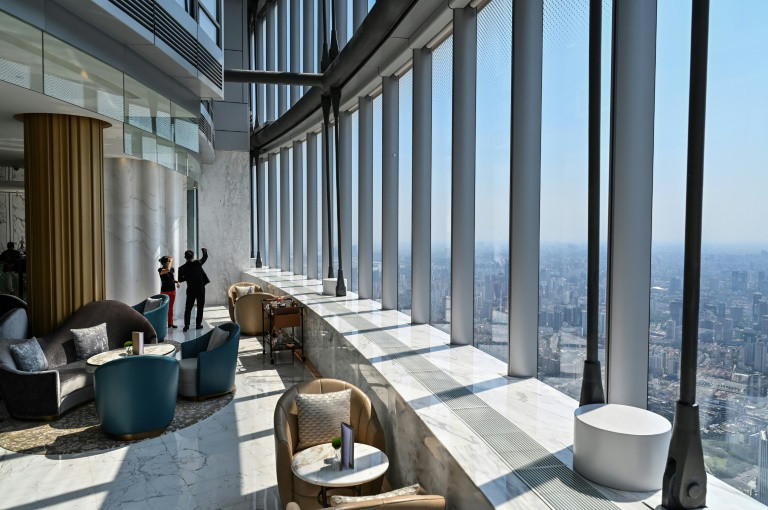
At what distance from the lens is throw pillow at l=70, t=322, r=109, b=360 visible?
7.25 metres

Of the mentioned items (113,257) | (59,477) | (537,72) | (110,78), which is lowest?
(59,477)

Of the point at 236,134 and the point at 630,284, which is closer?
the point at 630,284

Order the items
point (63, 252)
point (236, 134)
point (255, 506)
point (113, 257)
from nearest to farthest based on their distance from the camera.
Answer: point (255, 506) → point (63, 252) → point (113, 257) → point (236, 134)

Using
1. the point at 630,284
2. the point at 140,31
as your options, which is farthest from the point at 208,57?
the point at 630,284

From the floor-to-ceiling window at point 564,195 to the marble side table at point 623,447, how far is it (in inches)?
53.1

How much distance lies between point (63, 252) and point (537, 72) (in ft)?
21.2

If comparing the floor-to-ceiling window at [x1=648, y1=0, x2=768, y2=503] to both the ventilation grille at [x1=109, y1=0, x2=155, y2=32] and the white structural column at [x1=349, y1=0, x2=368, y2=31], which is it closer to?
the ventilation grille at [x1=109, y1=0, x2=155, y2=32]

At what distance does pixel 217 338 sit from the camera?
731cm

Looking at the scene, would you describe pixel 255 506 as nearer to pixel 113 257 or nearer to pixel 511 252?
pixel 511 252

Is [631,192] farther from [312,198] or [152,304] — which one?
[312,198]

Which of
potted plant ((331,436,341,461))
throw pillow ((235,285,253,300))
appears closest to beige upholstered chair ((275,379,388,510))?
potted plant ((331,436,341,461))

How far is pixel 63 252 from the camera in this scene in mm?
7398

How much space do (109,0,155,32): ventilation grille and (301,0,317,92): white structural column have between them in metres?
5.23

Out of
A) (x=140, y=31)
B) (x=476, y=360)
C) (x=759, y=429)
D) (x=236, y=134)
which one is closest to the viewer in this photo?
(x=759, y=429)
